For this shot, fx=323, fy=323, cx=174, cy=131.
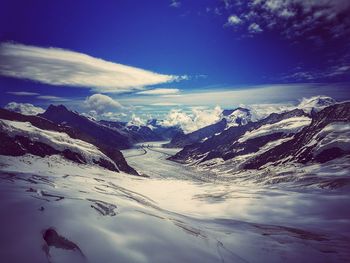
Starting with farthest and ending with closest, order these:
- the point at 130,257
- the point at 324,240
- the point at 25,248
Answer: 1. the point at 324,240
2. the point at 130,257
3. the point at 25,248

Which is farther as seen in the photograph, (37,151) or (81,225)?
(37,151)

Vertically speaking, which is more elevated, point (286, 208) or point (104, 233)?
point (104, 233)

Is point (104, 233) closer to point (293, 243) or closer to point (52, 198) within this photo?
point (52, 198)

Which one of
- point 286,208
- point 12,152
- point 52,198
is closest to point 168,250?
point 52,198

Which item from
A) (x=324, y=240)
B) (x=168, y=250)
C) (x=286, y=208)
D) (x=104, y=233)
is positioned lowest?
(x=286, y=208)

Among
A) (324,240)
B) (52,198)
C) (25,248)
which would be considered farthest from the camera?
(324,240)

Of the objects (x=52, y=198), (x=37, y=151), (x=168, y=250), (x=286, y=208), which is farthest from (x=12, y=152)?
(x=168, y=250)

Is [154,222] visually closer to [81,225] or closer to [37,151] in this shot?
[81,225]

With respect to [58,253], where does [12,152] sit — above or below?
below

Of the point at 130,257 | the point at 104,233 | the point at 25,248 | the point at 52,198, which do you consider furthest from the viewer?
the point at 52,198
